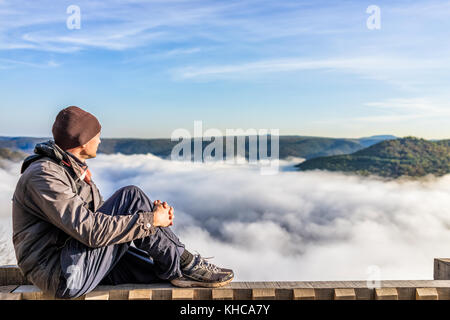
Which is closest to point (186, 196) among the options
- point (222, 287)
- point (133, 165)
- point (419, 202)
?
point (133, 165)

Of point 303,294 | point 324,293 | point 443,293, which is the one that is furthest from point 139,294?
point 443,293

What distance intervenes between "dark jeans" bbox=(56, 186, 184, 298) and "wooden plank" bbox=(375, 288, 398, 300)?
1121mm

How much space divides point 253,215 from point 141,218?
132 feet

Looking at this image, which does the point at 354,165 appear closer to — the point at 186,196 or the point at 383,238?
the point at 383,238

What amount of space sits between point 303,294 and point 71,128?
5.01 ft

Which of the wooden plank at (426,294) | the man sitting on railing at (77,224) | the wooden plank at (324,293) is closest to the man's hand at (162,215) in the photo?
the man sitting on railing at (77,224)

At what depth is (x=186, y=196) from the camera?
38.4m

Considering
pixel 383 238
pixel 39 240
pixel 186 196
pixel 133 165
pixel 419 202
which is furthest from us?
pixel 419 202

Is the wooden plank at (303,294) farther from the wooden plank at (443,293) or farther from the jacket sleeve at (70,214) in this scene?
the jacket sleeve at (70,214)

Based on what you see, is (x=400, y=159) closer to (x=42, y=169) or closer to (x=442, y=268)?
(x=442, y=268)

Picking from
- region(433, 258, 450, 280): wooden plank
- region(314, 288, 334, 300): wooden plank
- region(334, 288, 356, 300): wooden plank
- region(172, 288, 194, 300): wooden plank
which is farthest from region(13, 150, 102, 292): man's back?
region(433, 258, 450, 280): wooden plank

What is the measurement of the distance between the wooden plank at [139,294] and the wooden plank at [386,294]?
4.14 feet
